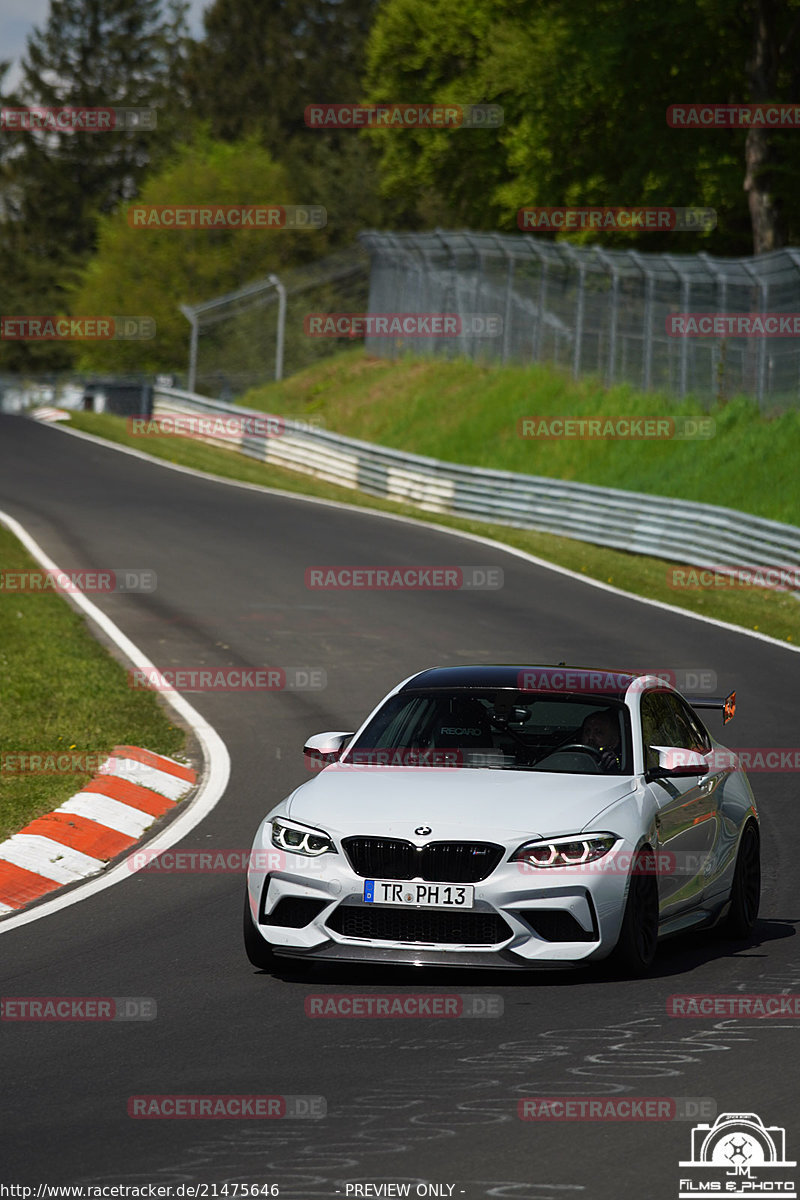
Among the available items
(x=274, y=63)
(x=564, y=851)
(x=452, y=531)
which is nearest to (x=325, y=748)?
(x=564, y=851)

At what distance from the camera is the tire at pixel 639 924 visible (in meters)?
8.00

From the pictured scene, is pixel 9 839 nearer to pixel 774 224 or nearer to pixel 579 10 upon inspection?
pixel 774 224

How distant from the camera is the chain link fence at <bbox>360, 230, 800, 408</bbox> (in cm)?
3622

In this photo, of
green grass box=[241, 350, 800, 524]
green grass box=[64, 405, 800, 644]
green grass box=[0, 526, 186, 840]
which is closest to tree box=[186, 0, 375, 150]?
green grass box=[241, 350, 800, 524]

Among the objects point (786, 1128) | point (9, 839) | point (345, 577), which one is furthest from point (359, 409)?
point (786, 1128)

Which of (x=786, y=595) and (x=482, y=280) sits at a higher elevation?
(x=482, y=280)

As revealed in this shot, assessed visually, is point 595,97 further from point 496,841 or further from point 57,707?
point 496,841

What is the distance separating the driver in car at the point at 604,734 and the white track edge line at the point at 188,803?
3.07 metres

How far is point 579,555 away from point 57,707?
15.1 m

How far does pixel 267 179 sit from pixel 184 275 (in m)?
7.85

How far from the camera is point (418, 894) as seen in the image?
7852 mm

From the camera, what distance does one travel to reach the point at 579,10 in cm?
4747

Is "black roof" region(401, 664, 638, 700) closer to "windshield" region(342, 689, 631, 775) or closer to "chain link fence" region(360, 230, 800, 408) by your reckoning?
"windshield" region(342, 689, 631, 775)

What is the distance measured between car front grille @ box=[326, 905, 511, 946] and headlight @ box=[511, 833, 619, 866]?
309mm
